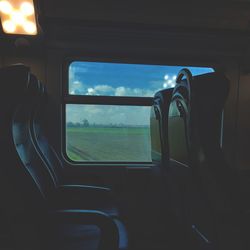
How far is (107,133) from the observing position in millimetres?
2217

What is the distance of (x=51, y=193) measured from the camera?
144 cm

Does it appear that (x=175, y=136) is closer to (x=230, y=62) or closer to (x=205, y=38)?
(x=205, y=38)

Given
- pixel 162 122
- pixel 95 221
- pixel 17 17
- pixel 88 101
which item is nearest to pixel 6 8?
pixel 17 17

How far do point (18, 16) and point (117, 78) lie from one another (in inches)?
36.0

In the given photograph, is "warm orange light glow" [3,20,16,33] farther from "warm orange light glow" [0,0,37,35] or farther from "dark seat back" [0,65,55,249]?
"dark seat back" [0,65,55,249]

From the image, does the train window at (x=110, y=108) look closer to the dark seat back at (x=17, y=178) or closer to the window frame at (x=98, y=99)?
the window frame at (x=98, y=99)

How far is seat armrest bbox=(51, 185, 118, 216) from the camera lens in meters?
1.56

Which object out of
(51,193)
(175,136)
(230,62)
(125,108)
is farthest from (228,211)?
(230,62)

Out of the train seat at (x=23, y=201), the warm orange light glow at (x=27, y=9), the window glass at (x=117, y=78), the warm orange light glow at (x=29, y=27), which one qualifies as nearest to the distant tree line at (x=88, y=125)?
the window glass at (x=117, y=78)

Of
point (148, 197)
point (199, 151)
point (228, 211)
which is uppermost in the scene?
point (199, 151)

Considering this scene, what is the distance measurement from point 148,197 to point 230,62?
1470mm

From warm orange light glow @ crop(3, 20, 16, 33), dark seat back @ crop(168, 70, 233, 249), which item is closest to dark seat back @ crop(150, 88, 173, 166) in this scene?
dark seat back @ crop(168, 70, 233, 249)

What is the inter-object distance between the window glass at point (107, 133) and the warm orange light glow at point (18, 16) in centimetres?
71

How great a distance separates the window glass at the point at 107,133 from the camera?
2.13 metres
